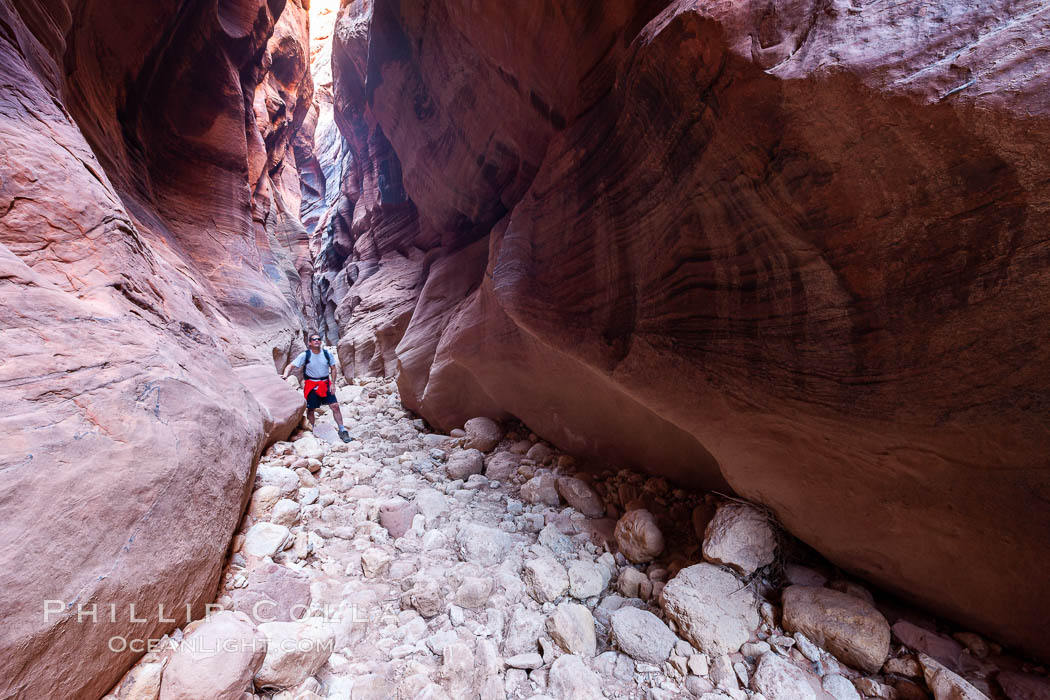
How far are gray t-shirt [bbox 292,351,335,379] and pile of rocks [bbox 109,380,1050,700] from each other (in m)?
2.44

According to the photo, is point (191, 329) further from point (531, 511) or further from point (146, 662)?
point (531, 511)

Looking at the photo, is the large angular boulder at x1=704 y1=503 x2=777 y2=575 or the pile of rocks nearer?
the pile of rocks

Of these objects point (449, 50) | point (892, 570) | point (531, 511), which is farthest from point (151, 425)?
point (449, 50)

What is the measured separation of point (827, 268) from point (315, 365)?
5.43 meters

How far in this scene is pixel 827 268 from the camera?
5.82 ft

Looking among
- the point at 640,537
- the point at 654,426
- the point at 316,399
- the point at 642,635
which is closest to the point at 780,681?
the point at 642,635

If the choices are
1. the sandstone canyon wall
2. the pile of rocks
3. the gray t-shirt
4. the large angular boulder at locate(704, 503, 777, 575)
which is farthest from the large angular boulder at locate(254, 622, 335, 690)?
the gray t-shirt

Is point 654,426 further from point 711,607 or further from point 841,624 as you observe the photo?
point 841,624

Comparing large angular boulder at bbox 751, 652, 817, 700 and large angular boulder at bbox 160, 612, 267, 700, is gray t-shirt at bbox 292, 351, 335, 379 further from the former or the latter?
large angular boulder at bbox 751, 652, 817, 700

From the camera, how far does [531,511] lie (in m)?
3.04

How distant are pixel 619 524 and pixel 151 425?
105 inches

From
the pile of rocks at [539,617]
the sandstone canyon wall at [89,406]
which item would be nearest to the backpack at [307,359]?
the sandstone canyon wall at [89,406]

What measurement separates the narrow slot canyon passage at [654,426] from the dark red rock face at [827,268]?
0.5 inches

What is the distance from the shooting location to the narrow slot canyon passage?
1.31 m
